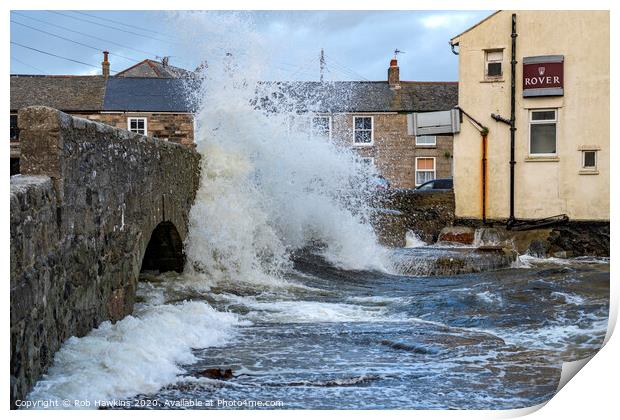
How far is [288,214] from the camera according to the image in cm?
1012

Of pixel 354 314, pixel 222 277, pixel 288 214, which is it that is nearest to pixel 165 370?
pixel 354 314

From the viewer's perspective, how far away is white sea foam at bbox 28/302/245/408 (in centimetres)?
348

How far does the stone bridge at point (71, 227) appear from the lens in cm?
333

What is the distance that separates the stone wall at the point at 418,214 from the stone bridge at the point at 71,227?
762 cm

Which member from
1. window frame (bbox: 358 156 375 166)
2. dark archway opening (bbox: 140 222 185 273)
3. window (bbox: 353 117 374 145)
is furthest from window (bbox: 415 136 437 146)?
dark archway opening (bbox: 140 222 185 273)

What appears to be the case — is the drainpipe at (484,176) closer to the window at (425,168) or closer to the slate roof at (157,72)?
the slate roof at (157,72)

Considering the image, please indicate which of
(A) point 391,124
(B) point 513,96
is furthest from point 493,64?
(A) point 391,124

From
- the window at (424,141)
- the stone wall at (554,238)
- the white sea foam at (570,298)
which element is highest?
the window at (424,141)

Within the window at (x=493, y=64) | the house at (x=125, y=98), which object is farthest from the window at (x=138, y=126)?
the window at (x=493, y=64)

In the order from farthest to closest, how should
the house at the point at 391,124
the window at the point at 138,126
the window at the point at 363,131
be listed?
the window at the point at 363,131, the house at the point at 391,124, the window at the point at 138,126

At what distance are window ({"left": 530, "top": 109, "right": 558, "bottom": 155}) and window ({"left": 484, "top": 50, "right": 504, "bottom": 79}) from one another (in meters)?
1.26

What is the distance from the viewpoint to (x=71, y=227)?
4.13 metres

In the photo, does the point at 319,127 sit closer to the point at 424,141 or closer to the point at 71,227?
the point at 71,227
